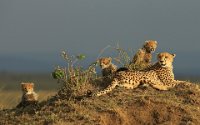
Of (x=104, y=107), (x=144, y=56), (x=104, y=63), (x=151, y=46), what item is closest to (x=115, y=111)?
(x=104, y=107)

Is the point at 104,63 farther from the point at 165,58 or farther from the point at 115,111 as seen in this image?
the point at 115,111

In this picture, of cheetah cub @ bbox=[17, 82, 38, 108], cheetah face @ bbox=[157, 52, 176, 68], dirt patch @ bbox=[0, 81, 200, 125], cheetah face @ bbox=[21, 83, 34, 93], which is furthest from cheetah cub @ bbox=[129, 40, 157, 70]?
cheetah face @ bbox=[21, 83, 34, 93]

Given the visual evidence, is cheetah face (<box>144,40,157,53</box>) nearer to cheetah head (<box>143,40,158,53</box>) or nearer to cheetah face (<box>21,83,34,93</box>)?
cheetah head (<box>143,40,158,53</box>)

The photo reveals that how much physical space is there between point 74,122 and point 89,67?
1.31m

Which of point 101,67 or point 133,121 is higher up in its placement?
point 101,67

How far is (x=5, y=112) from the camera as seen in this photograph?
10461 millimetres

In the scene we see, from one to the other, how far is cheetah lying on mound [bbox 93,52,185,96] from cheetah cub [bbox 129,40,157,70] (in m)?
0.48

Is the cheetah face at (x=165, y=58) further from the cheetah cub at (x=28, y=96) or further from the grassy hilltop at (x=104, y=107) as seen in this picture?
the cheetah cub at (x=28, y=96)

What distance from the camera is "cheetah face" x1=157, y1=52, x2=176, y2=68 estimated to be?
36.6 ft

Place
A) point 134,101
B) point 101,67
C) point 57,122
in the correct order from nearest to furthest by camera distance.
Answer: point 57,122
point 134,101
point 101,67

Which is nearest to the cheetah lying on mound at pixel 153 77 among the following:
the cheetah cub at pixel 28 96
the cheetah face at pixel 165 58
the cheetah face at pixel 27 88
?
the cheetah face at pixel 165 58

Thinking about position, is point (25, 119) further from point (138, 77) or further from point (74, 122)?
point (138, 77)

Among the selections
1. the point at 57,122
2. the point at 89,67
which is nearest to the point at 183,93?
the point at 89,67

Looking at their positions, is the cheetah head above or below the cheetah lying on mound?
above
